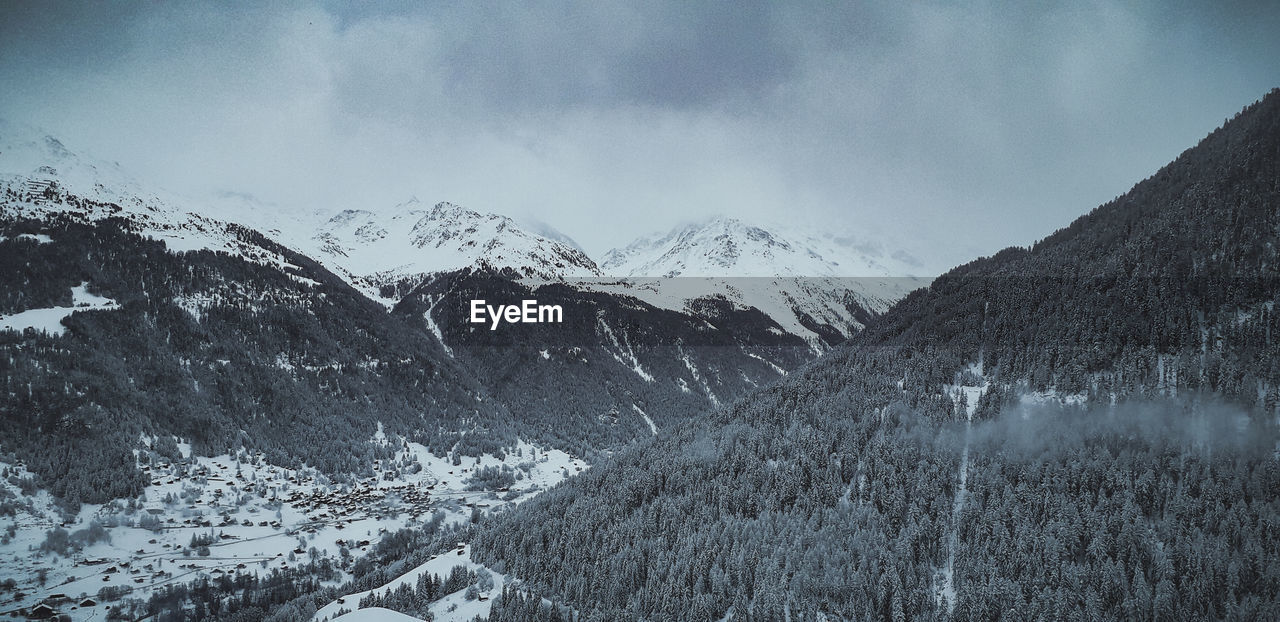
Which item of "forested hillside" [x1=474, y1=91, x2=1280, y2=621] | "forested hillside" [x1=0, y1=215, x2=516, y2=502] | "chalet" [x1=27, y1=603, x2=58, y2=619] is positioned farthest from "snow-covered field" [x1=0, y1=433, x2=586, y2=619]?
"forested hillside" [x1=474, y1=91, x2=1280, y2=621]

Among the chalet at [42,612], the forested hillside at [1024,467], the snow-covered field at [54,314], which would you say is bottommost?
the chalet at [42,612]

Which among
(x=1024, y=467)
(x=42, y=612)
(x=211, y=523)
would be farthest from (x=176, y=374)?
(x=1024, y=467)

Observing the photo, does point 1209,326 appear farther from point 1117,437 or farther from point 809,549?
point 809,549

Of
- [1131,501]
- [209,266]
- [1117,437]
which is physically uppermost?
[209,266]

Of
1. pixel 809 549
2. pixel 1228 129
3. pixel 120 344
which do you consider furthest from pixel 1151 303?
pixel 120 344

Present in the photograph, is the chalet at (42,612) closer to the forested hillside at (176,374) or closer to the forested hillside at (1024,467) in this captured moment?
the forested hillside at (176,374)

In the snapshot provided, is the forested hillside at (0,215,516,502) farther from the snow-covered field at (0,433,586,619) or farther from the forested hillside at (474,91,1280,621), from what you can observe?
the forested hillside at (474,91,1280,621)

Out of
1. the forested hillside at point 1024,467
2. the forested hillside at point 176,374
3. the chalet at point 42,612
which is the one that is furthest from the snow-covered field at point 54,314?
the forested hillside at point 1024,467
